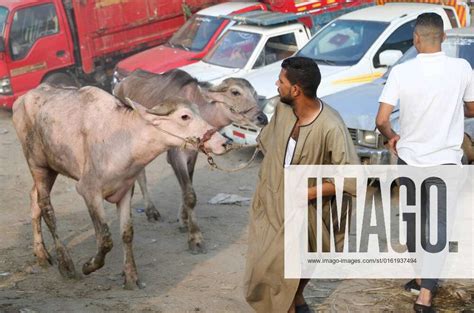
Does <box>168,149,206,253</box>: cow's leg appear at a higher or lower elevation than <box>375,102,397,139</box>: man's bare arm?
lower

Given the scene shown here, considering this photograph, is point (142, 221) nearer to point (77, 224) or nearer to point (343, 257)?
point (77, 224)

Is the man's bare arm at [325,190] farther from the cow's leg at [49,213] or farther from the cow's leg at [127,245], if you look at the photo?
the cow's leg at [49,213]

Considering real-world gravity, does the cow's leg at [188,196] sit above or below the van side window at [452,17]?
below

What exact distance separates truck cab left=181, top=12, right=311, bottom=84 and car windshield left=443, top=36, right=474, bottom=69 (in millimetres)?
3661

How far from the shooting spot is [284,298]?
5.67 m

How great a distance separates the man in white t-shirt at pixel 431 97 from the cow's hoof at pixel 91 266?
289 cm

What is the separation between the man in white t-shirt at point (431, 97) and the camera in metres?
6.07

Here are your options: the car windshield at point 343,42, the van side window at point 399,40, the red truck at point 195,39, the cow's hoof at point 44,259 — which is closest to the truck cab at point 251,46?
the red truck at point 195,39

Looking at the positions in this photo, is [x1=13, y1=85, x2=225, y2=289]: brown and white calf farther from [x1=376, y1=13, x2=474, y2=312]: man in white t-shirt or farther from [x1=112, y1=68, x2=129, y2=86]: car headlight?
[x1=112, y1=68, x2=129, y2=86]: car headlight

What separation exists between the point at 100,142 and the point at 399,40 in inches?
246

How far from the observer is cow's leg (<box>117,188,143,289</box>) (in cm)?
757

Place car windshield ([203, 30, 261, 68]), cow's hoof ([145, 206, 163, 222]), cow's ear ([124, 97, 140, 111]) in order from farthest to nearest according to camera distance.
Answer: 1. car windshield ([203, 30, 261, 68])
2. cow's hoof ([145, 206, 163, 222])
3. cow's ear ([124, 97, 140, 111])

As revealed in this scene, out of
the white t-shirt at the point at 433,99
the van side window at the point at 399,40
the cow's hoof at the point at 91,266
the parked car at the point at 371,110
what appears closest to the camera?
the white t-shirt at the point at 433,99

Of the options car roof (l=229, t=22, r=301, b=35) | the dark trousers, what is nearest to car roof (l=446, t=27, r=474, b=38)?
car roof (l=229, t=22, r=301, b=35)
